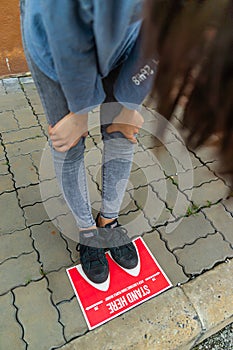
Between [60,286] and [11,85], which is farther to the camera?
[11,85]

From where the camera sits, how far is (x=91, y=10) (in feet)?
1.70

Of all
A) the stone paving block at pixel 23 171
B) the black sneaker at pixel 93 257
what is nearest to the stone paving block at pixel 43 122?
the stone paving block at pixel 23 171

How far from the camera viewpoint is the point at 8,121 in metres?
2.04

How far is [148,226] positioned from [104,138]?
57 cm

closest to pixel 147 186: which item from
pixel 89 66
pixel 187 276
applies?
pixel 187 276

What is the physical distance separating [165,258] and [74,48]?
3.30ft

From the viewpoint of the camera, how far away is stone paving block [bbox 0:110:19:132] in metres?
1.99

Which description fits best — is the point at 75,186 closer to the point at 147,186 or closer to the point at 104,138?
the point at 104,138

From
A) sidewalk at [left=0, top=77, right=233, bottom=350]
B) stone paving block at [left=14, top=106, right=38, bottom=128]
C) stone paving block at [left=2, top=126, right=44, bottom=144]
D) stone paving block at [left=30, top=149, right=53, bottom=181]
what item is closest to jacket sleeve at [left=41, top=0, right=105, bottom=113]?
sidewalk at [left=0, top=77, right=233, bottom=350]

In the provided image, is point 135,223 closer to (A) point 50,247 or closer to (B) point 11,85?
(A) point 50,247

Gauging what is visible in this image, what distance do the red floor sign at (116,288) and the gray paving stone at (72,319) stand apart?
2cm

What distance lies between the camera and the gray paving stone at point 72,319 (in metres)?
1.13

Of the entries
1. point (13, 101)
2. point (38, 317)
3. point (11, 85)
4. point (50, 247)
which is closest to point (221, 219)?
point (50, 247)

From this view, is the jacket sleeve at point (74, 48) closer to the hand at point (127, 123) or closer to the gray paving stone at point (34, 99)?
the hand at point (127, 123)
